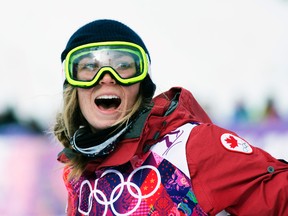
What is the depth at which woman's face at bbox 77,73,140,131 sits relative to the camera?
79.7 inches

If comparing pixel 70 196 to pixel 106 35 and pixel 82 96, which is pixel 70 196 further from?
pixel 106 35

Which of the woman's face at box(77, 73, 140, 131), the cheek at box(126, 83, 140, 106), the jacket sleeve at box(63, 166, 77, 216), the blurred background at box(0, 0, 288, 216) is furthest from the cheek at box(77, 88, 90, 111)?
the blurred background at box(0, 0, 288, 216)

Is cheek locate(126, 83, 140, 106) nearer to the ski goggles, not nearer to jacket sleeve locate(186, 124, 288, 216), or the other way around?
the ski goggles

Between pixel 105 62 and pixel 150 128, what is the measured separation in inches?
12.4

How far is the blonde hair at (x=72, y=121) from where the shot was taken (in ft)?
6.80

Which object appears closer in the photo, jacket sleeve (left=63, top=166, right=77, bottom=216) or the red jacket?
the red jacket

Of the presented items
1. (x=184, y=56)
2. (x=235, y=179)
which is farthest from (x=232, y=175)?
(x=184, y=56)

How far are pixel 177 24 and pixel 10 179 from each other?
80.0 inches

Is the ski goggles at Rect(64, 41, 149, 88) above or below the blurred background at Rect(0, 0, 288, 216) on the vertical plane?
above

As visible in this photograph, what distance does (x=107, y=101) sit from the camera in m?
2.10

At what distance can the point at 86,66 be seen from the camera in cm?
210

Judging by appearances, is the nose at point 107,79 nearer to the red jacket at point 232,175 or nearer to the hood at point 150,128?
the hood at point 150,128

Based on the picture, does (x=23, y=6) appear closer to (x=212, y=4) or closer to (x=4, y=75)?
(x=4, y=75)

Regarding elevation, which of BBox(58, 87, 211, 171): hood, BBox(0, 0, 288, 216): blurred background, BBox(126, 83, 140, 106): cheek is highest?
BBox(126, 83, 140, 106): cheek
